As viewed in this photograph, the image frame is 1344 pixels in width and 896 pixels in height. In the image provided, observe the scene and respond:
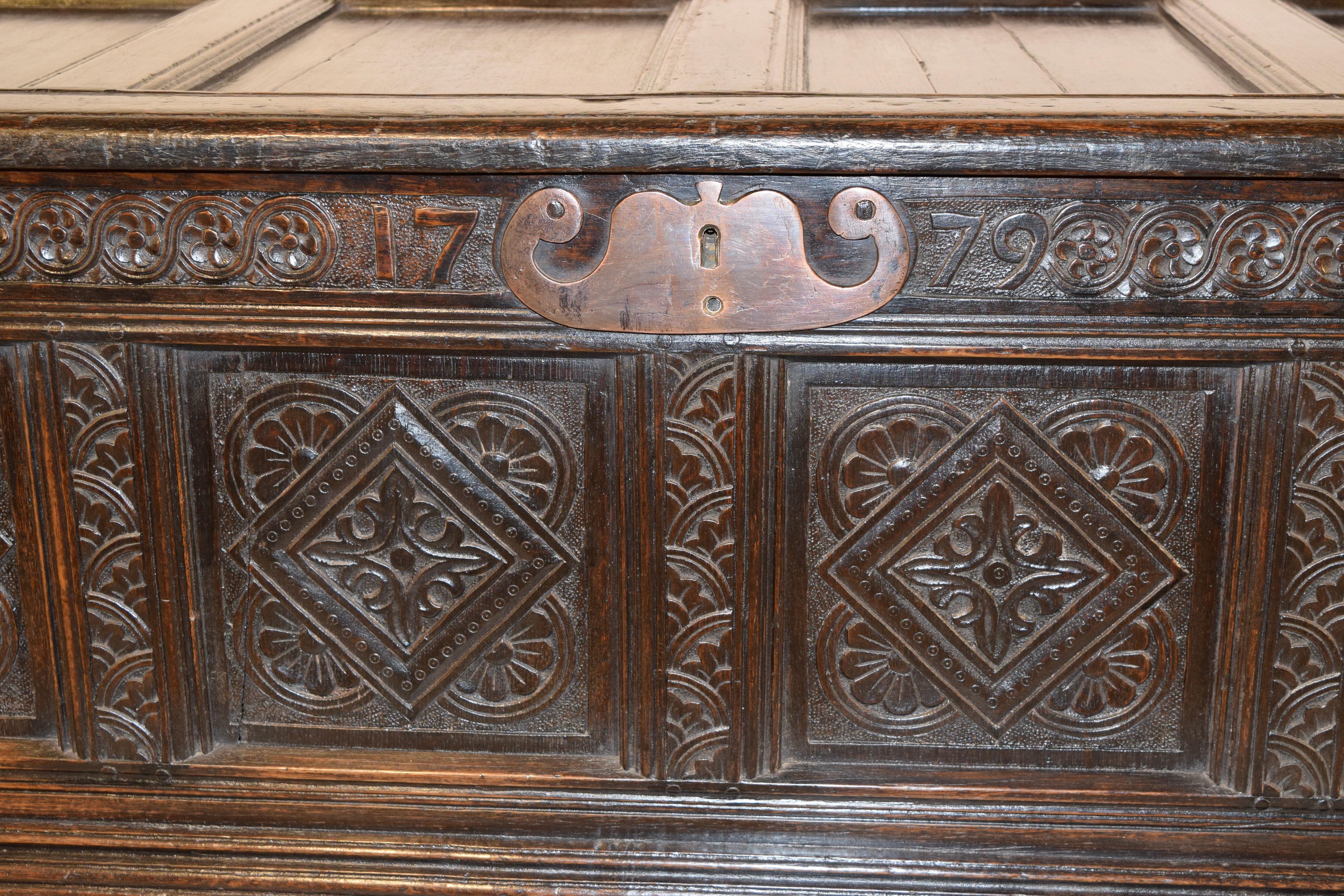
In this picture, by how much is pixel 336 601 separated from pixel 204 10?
0.95 metres

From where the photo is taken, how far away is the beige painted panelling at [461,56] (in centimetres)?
139

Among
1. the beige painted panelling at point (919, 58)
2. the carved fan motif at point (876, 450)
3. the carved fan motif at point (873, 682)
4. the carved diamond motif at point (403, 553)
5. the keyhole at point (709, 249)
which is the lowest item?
the carved fan motif at point (873, 682)

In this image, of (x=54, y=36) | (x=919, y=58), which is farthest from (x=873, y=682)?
(x=54, y=36)

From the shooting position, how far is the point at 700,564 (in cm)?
138

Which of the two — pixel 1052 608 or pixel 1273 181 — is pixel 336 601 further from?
pixel 1273 181

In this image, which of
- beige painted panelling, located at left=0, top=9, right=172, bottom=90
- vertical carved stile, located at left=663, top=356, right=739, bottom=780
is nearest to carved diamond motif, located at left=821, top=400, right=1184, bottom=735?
vertical carved stile, located at left=663, top=356, right=739, bottom=780

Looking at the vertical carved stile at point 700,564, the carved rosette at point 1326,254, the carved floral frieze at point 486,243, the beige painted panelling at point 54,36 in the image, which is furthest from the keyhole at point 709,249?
the beige painted panelling at point 54,36

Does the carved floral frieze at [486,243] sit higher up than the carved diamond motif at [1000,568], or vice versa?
the carved floral frieze at [486,243]

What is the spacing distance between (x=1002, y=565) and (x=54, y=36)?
157 centimetres

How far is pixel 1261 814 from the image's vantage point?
1.42 metres

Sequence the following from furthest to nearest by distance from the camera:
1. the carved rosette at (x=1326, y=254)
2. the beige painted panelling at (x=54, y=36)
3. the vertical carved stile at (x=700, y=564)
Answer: the beige painted panelling at (x=54, y=36) → the vertical carved stile at (x=700, y=564) → the carved rosette at (x=1326, y=254)

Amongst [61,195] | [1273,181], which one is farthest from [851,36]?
[61,195]

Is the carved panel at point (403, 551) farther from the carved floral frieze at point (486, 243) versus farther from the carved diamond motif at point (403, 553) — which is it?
the carved floral frieze at point (486, 243)

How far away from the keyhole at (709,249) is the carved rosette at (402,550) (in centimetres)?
27
